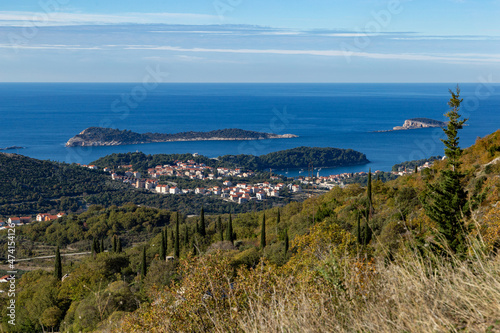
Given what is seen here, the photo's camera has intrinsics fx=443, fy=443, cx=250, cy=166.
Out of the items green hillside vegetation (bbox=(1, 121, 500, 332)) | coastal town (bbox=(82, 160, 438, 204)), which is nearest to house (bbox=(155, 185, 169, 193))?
coastal town (bbox=(82, 160, 438, 204))

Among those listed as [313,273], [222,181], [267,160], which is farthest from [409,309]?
[267,160]

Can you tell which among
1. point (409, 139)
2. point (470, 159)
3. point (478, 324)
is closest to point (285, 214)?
point (470, 159)

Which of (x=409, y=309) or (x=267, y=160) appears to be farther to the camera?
(x=267, y=160)

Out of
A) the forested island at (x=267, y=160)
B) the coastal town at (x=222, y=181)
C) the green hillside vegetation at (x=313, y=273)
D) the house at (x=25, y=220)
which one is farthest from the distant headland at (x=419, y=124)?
the house at (x=25, y=220)

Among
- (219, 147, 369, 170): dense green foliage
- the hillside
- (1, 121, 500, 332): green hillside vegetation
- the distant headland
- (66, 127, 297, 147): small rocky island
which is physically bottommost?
(1, 121, 500, 332): green hillside vegetation

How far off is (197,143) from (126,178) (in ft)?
148

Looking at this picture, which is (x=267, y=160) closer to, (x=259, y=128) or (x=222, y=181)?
(x=222, y=181)

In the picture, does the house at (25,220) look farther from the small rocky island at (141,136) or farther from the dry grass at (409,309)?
the small rocky island at (141,136)

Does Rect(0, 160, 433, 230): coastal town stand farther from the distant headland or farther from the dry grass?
the distant headland

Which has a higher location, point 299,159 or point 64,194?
point 299,159

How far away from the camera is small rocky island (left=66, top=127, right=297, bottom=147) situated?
122 m

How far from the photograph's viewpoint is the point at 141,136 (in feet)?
422

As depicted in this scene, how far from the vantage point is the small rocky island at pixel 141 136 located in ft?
401

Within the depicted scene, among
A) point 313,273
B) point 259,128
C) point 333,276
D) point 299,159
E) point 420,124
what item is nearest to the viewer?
point 333,276
